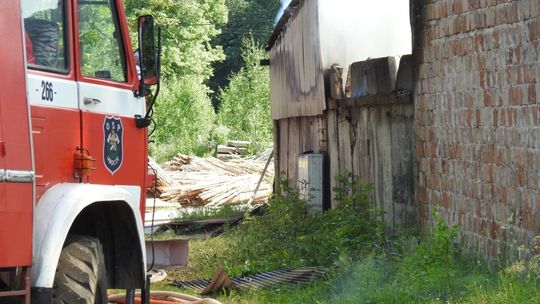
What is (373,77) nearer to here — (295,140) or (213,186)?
(295,140)

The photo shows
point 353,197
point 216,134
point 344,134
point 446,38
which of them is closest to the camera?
point 446,38

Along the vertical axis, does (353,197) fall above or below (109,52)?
below

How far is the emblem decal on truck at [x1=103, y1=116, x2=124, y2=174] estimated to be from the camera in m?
7.16

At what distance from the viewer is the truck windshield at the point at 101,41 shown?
6988 mm

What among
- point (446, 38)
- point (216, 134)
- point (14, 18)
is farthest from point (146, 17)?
point (216, 134)

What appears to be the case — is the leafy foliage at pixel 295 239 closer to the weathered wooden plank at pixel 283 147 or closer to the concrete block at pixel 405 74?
the concrete block at pixel 405 74

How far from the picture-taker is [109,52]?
24.8 ft

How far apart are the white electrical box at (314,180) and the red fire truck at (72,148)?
28.9ft

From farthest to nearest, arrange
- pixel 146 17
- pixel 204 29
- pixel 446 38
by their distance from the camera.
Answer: pixel 204 29
pixel 446 38
pixel 146 17

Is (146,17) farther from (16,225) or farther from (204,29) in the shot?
(204,29)

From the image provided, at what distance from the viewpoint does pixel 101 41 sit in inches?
291

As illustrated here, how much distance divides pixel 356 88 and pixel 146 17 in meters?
7.63

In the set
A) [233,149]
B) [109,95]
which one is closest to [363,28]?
[109,95]

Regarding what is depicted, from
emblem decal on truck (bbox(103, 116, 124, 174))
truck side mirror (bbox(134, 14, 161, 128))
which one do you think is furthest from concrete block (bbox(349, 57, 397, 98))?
emblem decal on truck (bbox(103, 116, 124, 174))
